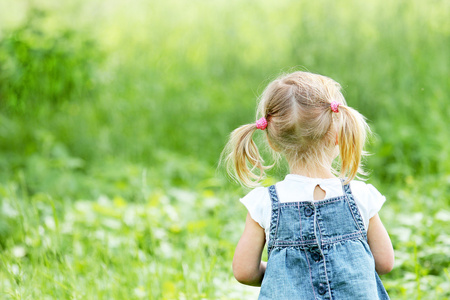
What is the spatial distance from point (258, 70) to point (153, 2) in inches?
96.2

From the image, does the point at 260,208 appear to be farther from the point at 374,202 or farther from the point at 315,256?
the point at 374,202

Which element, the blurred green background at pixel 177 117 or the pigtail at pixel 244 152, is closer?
the pigtail at pixel 244 152

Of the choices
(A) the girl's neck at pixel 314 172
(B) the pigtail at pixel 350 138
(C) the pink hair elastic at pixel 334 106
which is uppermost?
(C) the pink hair elastic at pixel 334 106

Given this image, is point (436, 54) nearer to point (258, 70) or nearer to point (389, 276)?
point (258, 70)

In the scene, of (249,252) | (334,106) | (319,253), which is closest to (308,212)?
(319,253)

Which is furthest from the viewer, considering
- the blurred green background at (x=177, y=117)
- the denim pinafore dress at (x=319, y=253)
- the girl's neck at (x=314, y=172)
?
the blurred green background at (x=177, y=117)

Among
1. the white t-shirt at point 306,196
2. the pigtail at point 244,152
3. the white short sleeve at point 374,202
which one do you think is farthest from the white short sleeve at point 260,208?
the white short sleeve at point 374,202

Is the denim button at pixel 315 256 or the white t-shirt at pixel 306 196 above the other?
the white t-shirt at pixel 306 196

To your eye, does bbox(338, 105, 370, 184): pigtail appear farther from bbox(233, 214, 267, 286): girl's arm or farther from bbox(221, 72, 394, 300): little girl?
bbox(233, 214, 267, 286): girl's arm

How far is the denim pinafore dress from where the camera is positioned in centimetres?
171

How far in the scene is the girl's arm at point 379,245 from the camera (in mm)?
1804

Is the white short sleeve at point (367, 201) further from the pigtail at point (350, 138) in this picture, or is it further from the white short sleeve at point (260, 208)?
the white short sleeve at point (260, 208)

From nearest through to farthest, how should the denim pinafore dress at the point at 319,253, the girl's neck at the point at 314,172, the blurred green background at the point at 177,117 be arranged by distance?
the denim pinafore dress at the point at 319,253, the girl's neck at the point at 314,172, the blurred green background at the point at 177,117

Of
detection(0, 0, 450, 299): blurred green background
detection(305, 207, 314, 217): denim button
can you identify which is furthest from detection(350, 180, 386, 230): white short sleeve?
detection(0, 0, 450, 299): blurred green background
